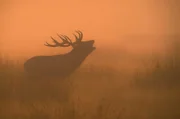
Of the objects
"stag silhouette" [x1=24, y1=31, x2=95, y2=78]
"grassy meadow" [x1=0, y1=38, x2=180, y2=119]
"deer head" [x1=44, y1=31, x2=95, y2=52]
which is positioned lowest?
"grassy meadow" [x1=0, y1=38, x2=180, y2=119]

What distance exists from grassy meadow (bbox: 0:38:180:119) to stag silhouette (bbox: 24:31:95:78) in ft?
0.19

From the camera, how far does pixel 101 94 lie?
1.56m

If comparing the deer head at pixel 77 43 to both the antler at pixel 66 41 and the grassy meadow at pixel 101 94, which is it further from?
the grassy meadow at pixel 101 94

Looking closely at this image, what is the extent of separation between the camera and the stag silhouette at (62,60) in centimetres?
159

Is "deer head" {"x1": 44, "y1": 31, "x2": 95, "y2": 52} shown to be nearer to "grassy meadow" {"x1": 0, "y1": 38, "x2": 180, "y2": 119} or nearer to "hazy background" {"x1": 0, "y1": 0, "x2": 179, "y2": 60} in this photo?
"hazy background" {"x1": 0, "y1": 0, "x2": 179, "y2": 60}

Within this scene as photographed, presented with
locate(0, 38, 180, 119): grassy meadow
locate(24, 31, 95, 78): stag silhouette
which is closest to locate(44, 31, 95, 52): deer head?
locate(24, 31, 95, 78): stag silhouette

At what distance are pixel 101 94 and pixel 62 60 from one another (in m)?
0.38

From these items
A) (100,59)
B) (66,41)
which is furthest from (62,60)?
(100,59)

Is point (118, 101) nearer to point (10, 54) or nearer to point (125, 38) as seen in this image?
point (125, 38)

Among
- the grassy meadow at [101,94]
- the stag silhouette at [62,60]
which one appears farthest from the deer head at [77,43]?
the grassy meadow at [101,94]

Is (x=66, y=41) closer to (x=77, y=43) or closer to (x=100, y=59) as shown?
(x=77, y=43)

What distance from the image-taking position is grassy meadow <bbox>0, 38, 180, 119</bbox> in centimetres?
154

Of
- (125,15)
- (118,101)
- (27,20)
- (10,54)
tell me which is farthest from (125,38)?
(10,54)

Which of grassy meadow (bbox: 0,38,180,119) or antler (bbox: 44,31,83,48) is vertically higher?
antler (bbox: 44,31,83,48)
